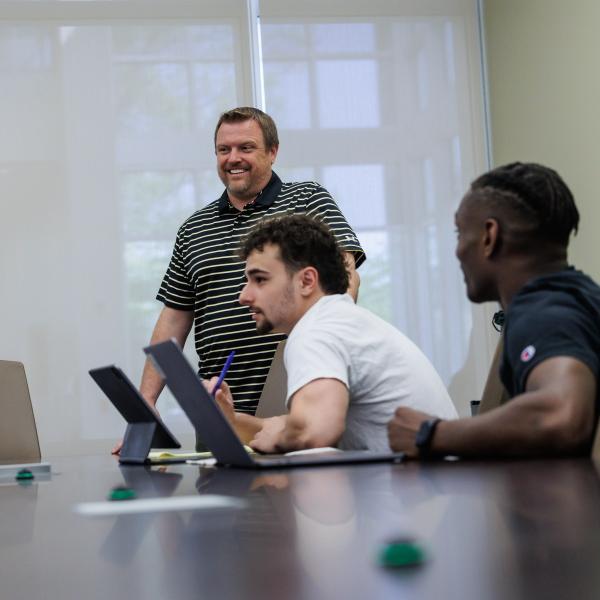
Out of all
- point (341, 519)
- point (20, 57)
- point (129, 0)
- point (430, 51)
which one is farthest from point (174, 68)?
point (341, 519)

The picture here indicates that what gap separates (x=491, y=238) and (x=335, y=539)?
37.9 inches

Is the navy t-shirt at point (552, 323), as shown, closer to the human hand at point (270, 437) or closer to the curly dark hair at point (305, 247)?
the human hand at point (270, 437)

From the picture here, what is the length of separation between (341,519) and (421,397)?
1102 mm

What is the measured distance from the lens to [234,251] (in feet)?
10.1

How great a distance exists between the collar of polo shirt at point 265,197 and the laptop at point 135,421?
1.08 m

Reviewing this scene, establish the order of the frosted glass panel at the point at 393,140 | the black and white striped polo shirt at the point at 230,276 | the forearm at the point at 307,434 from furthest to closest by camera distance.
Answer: the frosted glass panel at the point at 393,140 < the black and white striped polo shirt at the point at 230,276 < the forearm at the point at 307,434

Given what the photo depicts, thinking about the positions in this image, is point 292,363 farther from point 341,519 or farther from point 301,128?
point 301,128

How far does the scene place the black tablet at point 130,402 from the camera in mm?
2080

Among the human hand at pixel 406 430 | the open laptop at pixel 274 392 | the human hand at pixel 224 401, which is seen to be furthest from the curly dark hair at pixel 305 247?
the human hand at pixel 406 430

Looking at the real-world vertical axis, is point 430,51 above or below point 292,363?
above

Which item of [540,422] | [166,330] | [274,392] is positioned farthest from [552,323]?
[166,330]

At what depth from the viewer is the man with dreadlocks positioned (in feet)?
4.60

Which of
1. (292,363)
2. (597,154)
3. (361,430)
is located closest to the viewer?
(292,363)

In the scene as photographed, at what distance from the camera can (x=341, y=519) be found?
914 millimetres
